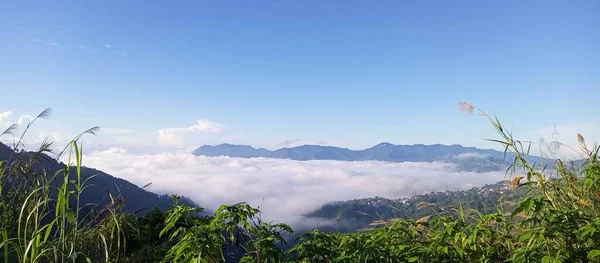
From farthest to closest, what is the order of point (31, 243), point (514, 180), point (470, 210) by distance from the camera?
point (470, 210)
point (514, 180)
point (31, 243)

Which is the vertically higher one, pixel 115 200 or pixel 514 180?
pixel 514 180

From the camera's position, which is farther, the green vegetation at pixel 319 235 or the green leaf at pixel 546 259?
the green vegetation at pixel 319 235

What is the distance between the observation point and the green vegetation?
231cm

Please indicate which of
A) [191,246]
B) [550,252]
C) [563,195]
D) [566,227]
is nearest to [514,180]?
[563,195]

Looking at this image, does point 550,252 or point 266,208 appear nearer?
point 550,252

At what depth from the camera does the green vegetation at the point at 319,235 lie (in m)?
2.31

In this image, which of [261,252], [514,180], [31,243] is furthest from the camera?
[514,180]


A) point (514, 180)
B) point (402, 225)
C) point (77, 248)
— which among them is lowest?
point (77, 248)

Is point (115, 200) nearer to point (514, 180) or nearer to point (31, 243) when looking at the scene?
point (31, 243)

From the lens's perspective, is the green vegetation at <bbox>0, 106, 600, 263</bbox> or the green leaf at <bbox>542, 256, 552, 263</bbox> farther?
the green vegetation at <bbox>0, 106, 600, 263</bbox>

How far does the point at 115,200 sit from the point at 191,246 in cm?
144

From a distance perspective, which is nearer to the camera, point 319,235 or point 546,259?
point 546,259

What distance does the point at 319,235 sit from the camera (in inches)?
96.9

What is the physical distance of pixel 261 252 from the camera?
238 cm
